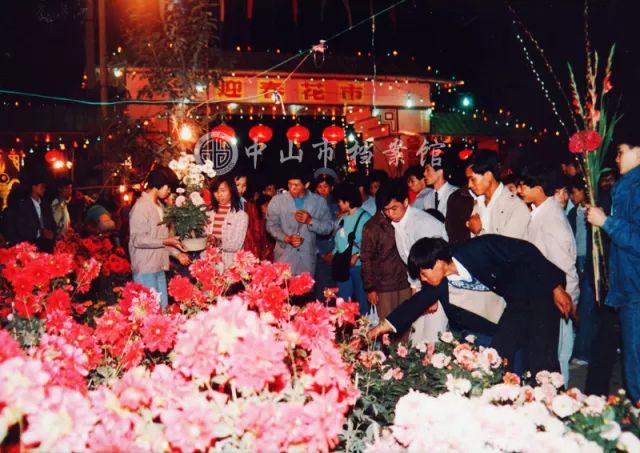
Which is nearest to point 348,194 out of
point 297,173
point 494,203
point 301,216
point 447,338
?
point 301,216

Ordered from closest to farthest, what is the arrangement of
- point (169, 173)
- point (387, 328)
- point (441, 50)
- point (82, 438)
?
point (82, 438) < point (387, 328) < point (169, 173) < point (441, 50)

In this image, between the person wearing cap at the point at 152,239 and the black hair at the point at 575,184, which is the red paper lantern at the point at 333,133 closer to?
the black hair at the point at 575,184

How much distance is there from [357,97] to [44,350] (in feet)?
40.4

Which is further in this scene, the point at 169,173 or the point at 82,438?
the point at 169,173

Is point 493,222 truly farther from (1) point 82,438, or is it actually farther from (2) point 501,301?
(1) point 82,438

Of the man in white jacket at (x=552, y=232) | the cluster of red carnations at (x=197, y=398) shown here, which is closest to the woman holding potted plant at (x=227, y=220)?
the man in white jacket at (x=552, y=232)

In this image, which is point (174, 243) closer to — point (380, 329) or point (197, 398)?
point (380, 329)

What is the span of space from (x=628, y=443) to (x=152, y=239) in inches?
196

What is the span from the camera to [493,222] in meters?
4.88

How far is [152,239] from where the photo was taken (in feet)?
20.6

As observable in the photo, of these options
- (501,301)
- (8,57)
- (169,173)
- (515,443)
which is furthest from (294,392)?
(8,57)

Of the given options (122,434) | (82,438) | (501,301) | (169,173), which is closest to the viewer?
(82,438)

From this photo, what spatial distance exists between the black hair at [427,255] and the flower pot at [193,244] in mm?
3068

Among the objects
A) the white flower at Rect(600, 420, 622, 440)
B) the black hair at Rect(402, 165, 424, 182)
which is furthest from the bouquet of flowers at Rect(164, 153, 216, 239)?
the white flower at Rect(600, 420, 622, 440)
